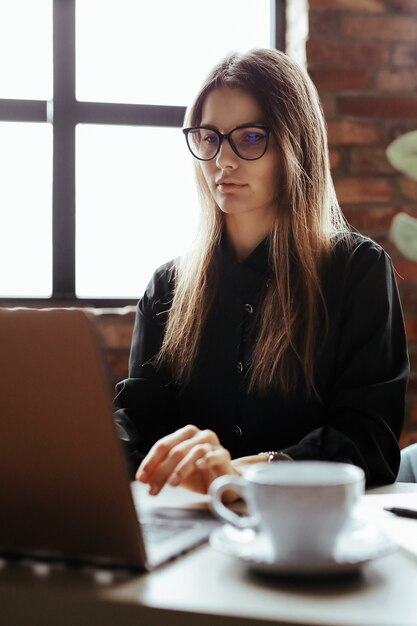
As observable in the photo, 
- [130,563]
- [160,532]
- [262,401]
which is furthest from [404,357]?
[130,563]

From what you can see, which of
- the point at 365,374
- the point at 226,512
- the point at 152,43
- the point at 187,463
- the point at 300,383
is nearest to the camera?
the point at 226,512

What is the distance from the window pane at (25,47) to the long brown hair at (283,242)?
0.98 metres

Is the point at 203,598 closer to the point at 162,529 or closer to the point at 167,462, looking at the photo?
the point at 162,529

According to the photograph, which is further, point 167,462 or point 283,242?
point 283,242

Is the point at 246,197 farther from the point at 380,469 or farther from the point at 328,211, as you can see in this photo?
the point at 380,469

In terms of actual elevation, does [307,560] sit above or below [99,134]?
below

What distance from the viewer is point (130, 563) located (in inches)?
27.0

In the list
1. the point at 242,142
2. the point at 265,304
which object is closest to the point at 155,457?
the point at 265,304

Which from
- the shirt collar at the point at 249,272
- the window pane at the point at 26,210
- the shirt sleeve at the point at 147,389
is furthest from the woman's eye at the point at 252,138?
the window pane at the point at 26,210

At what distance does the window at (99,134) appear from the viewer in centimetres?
249

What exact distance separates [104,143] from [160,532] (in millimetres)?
1880

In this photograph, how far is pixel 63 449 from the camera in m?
0.67

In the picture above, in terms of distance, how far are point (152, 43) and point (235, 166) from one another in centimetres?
116

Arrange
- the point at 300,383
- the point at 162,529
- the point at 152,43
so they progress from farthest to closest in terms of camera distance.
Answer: the point at 152,43 < the point at 300,383 < the point at 162,529
